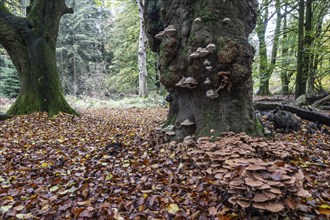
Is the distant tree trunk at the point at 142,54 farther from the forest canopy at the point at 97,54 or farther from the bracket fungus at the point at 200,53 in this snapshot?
the bracket fungus at the point at 200,53

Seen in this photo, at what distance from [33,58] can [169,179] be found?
7329 mm

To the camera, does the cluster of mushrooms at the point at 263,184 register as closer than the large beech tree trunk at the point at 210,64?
Yes

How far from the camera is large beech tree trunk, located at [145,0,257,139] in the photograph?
12.4ft

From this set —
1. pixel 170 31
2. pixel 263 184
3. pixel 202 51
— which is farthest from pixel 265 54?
pixel 263 184

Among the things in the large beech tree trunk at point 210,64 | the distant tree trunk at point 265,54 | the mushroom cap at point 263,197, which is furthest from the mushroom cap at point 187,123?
the distant tree trunk at point 265,54

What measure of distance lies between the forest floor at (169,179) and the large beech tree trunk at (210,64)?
55 centimetres

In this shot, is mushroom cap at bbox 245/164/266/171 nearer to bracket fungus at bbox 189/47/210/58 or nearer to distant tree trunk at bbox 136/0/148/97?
bracket fungus at bbox 189/47/210/58

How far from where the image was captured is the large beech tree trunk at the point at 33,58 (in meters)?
7.68

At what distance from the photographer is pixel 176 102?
473 cm

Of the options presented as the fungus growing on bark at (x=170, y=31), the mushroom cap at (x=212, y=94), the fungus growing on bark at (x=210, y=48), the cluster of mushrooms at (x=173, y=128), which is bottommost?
the cluster of mushrooms at (x=173, y=128)

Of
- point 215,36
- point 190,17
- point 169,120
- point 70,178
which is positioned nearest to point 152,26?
point 190,17

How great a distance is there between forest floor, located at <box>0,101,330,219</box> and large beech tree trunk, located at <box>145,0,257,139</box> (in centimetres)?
55

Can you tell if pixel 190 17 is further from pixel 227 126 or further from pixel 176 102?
pixel 227 126

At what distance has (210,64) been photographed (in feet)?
12.8
